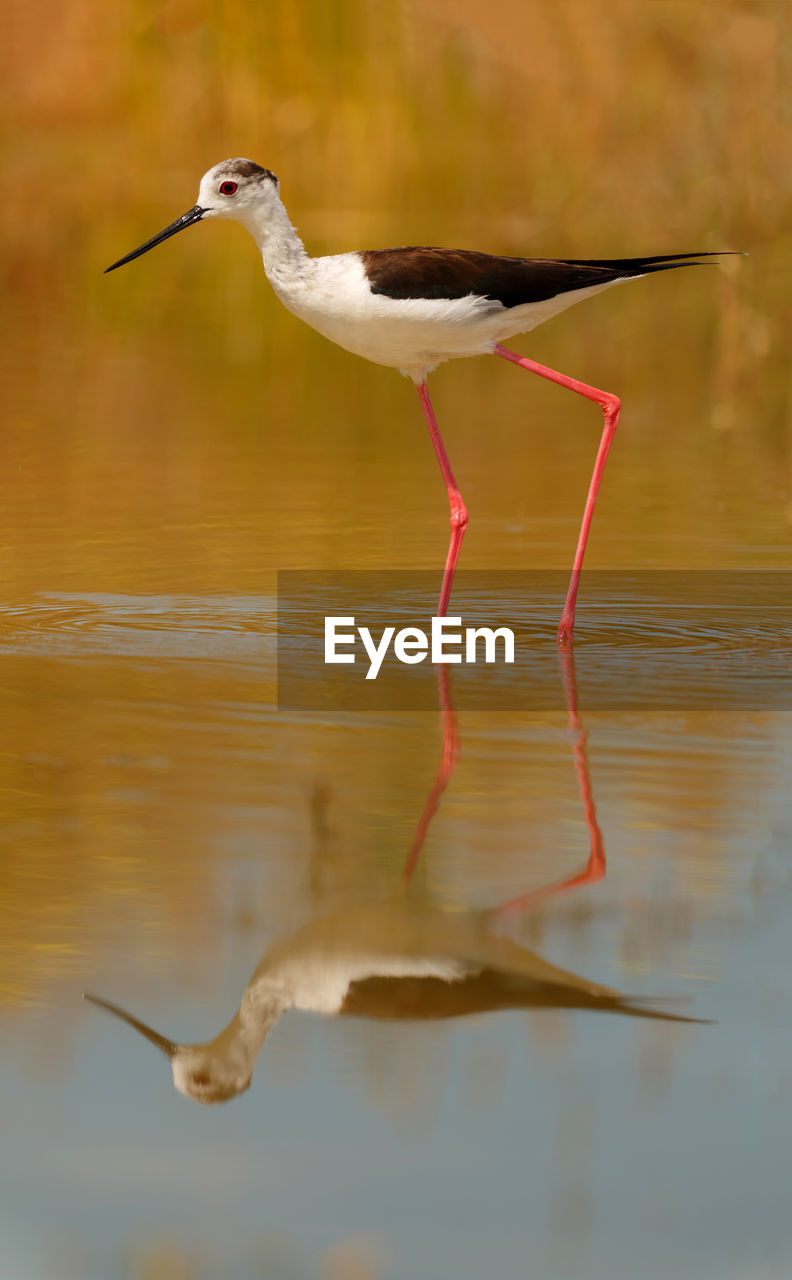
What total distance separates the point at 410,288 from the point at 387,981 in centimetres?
334

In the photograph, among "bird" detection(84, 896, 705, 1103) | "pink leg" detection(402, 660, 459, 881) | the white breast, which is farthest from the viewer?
"pink leg" detection(402, 660, 459, 881)

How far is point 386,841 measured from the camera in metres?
4.42

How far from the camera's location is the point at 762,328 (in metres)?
13.4

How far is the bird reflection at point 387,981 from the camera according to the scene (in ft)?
10.7

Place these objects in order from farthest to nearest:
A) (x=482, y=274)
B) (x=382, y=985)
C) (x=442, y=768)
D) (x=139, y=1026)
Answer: (x=482, y=274), (x=442, y=768), (x=382, y=985), (x=139, y=1026)

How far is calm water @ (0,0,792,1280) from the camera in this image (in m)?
2.80

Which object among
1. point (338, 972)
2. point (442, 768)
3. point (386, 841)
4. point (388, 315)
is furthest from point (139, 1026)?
point (388, 315)

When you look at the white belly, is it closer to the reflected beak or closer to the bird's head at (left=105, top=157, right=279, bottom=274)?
the bird's head at (left=105, top=157, right=279, bottom=274)

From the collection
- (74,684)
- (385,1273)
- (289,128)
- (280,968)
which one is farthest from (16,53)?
(385,1273)

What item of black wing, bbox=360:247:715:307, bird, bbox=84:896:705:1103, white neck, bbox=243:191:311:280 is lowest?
bird, bbox=84:896:705:1103

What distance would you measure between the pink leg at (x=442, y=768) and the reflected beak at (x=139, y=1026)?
85 cm

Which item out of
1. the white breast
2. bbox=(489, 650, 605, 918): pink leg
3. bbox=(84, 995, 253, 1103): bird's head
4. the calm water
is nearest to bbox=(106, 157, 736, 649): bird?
the calm water

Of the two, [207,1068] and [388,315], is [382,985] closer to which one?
[207,1068]

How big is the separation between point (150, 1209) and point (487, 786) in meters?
2.18
